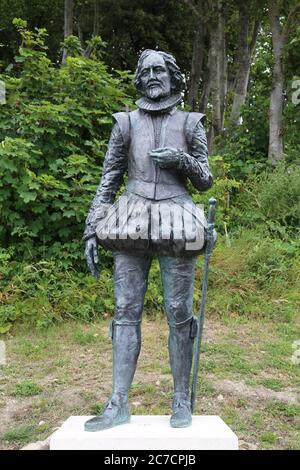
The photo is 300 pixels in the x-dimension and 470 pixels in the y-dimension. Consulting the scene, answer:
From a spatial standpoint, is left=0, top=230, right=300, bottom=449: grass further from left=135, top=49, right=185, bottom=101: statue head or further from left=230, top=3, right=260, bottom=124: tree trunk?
left=230, top=3, right=260, bottom=124: tree trunk

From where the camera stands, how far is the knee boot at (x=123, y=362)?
340 cm

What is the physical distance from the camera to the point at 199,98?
61.9 ft

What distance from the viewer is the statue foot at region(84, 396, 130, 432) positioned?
3.28m

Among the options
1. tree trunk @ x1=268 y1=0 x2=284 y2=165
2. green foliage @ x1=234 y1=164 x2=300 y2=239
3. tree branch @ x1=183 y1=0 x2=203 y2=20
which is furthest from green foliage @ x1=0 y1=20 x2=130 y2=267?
tree branch @ x1=183 y1=0 x2=203 y2=20

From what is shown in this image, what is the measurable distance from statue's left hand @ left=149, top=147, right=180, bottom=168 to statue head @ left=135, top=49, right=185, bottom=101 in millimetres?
428

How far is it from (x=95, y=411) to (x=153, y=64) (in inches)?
123

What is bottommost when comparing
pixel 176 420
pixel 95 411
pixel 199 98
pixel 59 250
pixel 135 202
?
pixel 95 411

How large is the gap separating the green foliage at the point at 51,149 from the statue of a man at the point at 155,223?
380 centimetres

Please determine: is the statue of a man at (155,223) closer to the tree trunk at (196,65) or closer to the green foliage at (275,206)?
the green foliage at (275,206)

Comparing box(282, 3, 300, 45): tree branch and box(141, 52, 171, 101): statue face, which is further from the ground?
box(282, 3, 300, 45): tree branch

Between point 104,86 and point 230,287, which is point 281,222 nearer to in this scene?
point 230,287

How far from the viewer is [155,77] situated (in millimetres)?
3574

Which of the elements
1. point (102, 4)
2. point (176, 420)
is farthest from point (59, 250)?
point (102, 4)

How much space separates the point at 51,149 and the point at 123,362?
16.2ft
